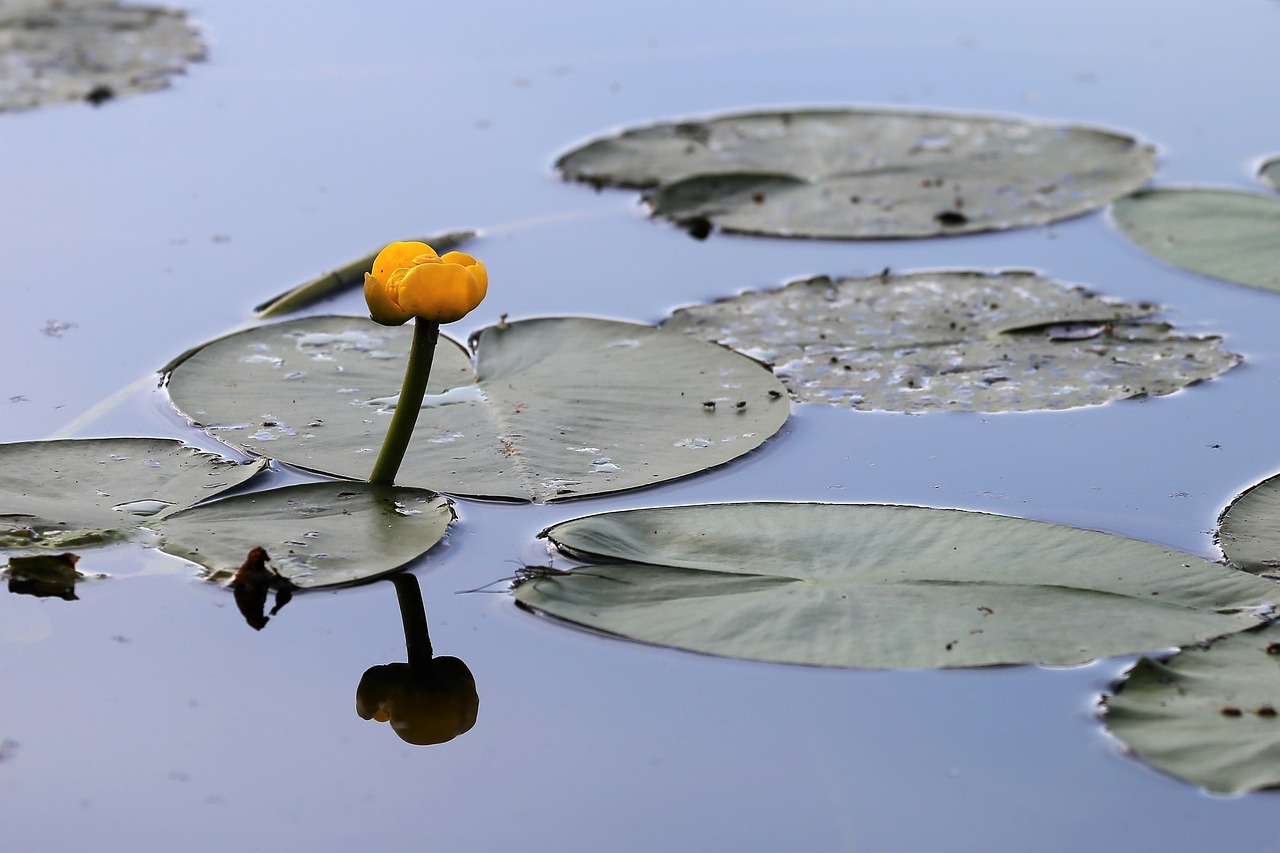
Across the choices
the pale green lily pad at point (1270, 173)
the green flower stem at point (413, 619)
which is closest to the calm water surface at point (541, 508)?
the green flower stem at point (413, 619)

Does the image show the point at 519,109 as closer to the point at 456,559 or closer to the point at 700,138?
the point at 700,138

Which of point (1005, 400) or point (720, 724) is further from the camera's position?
point (1005, 400)

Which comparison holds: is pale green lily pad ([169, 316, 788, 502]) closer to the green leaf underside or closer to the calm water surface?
A: the calm water surface

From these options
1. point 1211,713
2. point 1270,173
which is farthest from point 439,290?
point 1270,173

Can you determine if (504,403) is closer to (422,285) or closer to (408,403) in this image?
(408,403)

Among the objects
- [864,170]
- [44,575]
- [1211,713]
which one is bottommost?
[1211,713]

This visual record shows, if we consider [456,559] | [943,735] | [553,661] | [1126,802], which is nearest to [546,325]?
[456,559]
